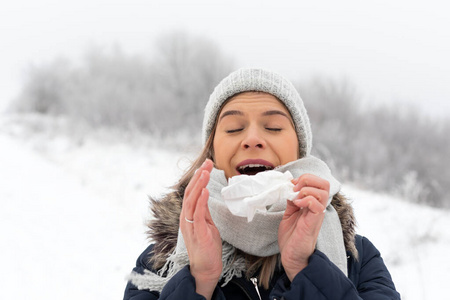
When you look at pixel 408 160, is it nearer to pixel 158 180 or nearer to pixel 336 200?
pixel 158 180

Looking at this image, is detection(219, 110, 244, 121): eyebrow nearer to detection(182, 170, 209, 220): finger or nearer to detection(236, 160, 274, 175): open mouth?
detection(236, 160, 274, 175): open mouth

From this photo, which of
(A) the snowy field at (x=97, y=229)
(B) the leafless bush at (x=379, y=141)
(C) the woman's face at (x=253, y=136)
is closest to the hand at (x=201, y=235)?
(C) the woman's face at (x=253, y=136)

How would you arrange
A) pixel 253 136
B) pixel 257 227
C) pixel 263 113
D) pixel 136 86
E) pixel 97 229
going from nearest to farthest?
1. pixel 257 227
2. pixel 253 136
3. pixel 263 113
4. pixel 97 229
5. pixel 136 86

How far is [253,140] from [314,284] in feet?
2.26

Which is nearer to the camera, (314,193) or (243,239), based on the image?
(314,193)

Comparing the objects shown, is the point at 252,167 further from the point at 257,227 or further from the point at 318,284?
the point at 318,284

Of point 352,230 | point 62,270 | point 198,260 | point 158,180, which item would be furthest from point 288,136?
point 158,180

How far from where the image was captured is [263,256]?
5.29 ft

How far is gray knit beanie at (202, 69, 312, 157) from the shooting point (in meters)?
1.88

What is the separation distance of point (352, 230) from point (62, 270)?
3811 mm

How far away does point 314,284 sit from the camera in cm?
136

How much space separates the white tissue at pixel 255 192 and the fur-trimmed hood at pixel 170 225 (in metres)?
0.57

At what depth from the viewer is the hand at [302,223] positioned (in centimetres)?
130

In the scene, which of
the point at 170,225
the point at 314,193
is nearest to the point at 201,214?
the point at 314,193
